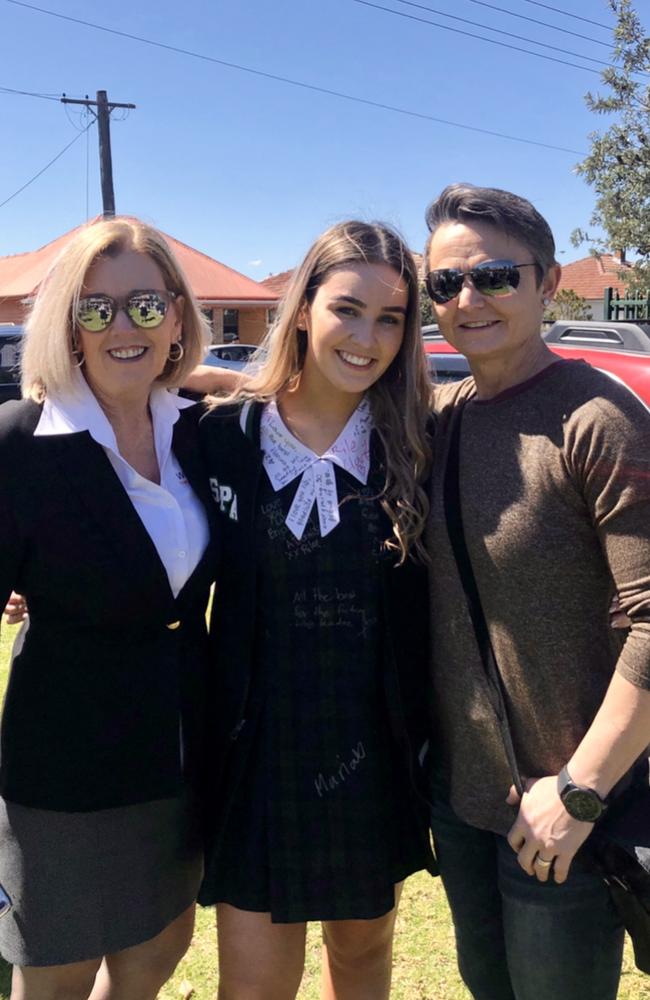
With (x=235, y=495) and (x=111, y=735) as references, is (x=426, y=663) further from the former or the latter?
(x=111, y=735)

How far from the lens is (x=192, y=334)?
2.40 meters

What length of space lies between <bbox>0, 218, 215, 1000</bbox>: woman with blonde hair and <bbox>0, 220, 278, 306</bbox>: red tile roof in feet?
83.1

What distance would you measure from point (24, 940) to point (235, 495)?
3.79 ft

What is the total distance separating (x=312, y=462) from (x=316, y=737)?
674 millimetres

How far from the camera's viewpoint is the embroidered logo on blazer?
219 cm

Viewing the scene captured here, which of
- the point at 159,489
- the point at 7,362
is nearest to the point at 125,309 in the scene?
the point at 159,489

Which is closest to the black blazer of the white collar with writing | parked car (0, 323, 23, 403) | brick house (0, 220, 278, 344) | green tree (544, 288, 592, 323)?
the white collar with writing

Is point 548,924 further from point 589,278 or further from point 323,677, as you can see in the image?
point 589,278

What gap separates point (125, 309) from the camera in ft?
6.83

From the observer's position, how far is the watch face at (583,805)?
69.5 inches

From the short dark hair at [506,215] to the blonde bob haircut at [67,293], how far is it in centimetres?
72

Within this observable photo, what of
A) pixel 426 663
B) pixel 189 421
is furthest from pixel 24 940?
pixel 189 421

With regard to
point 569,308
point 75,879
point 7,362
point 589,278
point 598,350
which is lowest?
point 75,879

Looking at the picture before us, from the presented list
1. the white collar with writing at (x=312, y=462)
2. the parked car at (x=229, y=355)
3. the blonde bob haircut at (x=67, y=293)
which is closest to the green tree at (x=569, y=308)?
the parked car at (x=229, y=355)
